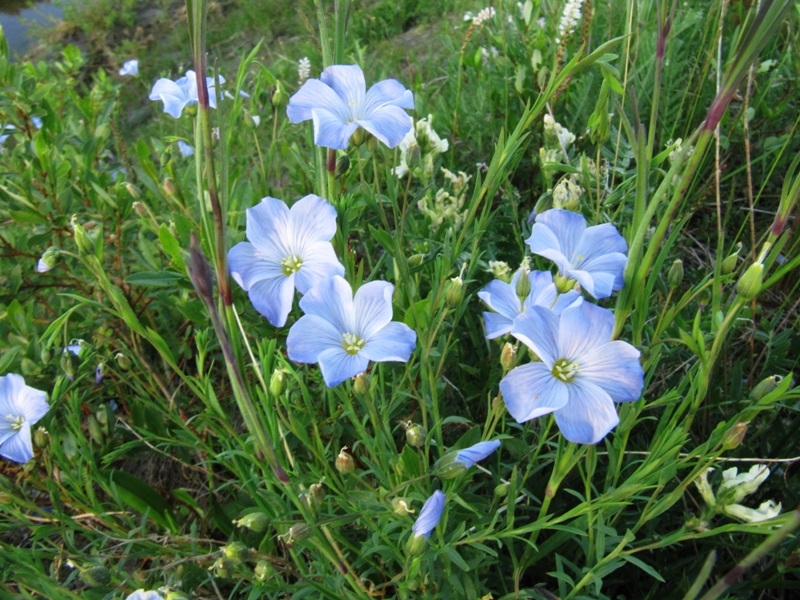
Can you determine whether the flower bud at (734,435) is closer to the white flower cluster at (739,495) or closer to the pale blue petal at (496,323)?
the white flower cluster at (739,495)

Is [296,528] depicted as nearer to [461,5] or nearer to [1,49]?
[1,49]

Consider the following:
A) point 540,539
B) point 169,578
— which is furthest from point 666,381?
point 169,578

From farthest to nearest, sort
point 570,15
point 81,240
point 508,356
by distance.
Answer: point 570,15 < point 81,240 < point 508,356

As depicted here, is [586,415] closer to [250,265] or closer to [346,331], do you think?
[346,331]

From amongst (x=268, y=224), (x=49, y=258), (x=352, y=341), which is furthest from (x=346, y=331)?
(x=49, y=258)

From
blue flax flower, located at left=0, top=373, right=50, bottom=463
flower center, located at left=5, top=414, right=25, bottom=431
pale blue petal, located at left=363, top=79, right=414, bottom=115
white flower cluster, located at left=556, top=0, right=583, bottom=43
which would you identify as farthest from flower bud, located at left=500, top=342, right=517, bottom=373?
white flower cluster, located at left=556, top=0, right=583, bottom=43

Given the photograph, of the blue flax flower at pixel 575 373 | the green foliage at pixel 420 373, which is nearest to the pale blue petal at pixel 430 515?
the green foliage at pixel 420 373
